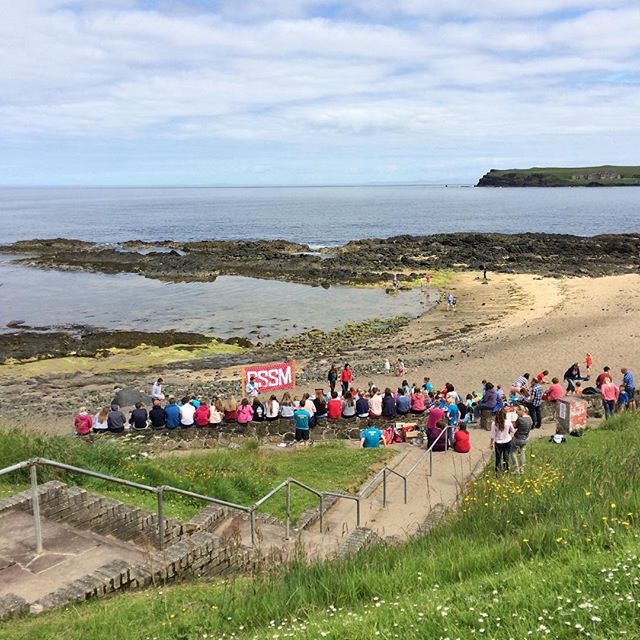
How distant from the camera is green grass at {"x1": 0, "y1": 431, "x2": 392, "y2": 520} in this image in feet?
30.7

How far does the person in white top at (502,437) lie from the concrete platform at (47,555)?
6273 millimetres

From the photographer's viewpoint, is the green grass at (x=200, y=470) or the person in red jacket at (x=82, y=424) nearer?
the green grass at (x=200, y=470)

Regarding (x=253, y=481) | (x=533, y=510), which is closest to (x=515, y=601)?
(x=533, y=510)

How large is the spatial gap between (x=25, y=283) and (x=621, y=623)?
53087 mm

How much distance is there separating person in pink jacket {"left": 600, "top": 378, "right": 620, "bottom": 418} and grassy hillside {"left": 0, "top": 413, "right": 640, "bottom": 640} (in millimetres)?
8916

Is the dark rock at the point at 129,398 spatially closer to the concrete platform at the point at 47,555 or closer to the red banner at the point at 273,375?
Result: the red banner at the point at 273,375

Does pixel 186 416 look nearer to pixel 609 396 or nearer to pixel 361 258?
pixel 609 396

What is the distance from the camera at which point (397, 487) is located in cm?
1151

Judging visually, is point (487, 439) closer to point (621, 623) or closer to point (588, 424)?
point (588, 424)

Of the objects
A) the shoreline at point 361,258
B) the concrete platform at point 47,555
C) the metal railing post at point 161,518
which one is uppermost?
the shoreline at point 361,258

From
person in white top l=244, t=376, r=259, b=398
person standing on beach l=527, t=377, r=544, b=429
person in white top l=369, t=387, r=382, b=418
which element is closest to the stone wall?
person in white top l=369, t=387, r=382, b=418

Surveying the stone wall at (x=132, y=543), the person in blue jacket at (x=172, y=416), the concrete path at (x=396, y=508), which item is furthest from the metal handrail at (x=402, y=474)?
the person in blue jacket at (x=172, y=416)

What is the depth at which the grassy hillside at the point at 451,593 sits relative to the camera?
4344 millimetres

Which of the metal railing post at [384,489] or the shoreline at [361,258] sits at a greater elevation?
the shoreline at [361,258]
